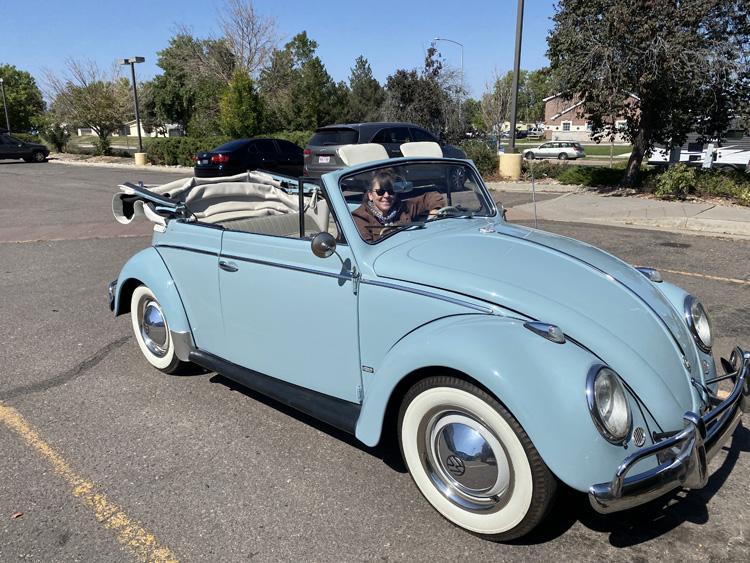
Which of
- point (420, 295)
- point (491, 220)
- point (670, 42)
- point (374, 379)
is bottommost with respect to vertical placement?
point (374, 379)

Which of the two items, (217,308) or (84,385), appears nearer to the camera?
(217,308)

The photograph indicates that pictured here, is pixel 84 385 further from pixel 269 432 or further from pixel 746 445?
pixel 746 445

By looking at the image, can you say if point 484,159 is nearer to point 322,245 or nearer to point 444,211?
point 444,211

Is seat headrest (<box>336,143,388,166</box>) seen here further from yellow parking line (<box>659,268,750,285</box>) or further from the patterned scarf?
yellow parking line (<box>659,268,750,285</box>)

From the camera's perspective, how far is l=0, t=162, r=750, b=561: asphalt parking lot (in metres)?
2.57

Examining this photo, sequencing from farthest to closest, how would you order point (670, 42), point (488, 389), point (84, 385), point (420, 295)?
point (670, 42)
point (84, 385)
point (420, 295)
point (488, 389)

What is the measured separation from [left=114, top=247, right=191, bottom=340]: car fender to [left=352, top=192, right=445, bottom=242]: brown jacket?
1575 mm

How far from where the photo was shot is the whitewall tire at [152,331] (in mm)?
4312

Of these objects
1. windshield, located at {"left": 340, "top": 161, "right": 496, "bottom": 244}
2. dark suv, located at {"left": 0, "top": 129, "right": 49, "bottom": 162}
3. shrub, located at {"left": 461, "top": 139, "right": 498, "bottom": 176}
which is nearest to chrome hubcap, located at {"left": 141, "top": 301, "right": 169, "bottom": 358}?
windshield, located at {"left": 340, "top": 161, "right": 496, "bottom": 244}

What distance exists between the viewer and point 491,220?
12.2 ft


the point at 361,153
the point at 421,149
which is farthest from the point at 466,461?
the point at 421,149

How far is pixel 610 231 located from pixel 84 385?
27.2 ft

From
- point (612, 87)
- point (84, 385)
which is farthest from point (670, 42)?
point (84, 385)

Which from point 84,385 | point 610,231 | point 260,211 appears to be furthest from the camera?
point 610,231
